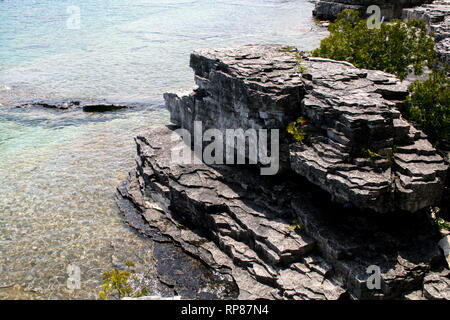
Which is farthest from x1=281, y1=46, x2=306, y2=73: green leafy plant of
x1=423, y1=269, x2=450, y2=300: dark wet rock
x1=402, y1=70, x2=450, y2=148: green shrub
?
x1=423, y1=269, x2=450, y2=300: dark wet rock

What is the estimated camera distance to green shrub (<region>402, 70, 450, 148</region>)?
1264cm

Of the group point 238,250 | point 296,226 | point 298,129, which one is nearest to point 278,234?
point 296,226

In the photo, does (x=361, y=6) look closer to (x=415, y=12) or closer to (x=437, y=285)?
(x=415, y=12)

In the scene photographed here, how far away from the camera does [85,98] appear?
27984 millimetres

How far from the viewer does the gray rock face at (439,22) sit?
1894 centimetres

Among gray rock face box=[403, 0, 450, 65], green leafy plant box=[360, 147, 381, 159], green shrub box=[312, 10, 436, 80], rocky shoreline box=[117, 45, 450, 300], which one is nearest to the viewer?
rocky shoreline box=[117, 45, 450, 300]

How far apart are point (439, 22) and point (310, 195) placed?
1754 centimetres

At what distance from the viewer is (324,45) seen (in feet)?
→ 58.2

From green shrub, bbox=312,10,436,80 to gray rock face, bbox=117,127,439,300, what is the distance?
6.45 m

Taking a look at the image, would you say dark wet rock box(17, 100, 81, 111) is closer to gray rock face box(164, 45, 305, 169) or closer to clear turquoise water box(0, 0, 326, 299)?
clear turquoise water box(0, 0, 326, 299)

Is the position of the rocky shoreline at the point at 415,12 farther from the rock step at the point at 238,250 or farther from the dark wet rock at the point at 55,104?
the dark wet rock at the point at 55,104

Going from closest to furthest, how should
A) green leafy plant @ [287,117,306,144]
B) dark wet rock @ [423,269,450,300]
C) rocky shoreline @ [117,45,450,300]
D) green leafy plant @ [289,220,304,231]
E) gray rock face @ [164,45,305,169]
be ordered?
dark wet rock @ [423,269,450,300]
rocky shoreline @ [117,45,450,300]
green leafy plant @ [287,117,306,144]
green leafy plant @ [289,220,304,231]
gray rock face @ [164,45,305,169]

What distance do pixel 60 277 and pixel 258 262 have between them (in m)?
5.85
